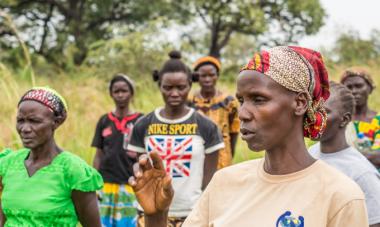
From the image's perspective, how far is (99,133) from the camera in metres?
6.16

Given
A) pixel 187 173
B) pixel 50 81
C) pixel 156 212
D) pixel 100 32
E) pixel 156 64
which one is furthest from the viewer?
pixel 100 32

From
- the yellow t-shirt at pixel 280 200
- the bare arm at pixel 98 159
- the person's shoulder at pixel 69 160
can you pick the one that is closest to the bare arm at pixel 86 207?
the person's shoulder at pixel 69 160

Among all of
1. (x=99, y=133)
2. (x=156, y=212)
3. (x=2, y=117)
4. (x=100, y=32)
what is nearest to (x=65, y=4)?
(x=100, y=32)

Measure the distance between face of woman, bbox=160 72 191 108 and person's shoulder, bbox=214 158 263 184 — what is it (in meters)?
2.30

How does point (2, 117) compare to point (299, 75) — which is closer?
point (299, 75)

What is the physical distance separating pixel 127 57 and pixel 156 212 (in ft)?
37.3

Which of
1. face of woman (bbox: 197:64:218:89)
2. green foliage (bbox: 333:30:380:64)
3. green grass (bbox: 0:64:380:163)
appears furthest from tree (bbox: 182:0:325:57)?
face of woman (bbox: 197:64:218:89)

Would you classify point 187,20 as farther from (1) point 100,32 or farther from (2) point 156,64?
(2) point 156,64

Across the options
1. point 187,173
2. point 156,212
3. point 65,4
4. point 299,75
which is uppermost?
point 65,4

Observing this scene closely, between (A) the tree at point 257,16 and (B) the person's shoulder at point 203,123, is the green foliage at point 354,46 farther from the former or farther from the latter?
(B) the person's shoulder at point 203,123

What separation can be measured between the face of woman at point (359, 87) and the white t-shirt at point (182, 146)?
164cm

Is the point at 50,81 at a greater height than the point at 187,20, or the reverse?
the point at 187,20

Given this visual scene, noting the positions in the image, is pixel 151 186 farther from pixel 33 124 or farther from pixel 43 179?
pixel 33 124

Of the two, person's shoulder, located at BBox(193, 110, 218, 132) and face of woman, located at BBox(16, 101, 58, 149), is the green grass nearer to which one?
person's shoulder, located at BBox(193, 110, 218, 132)
